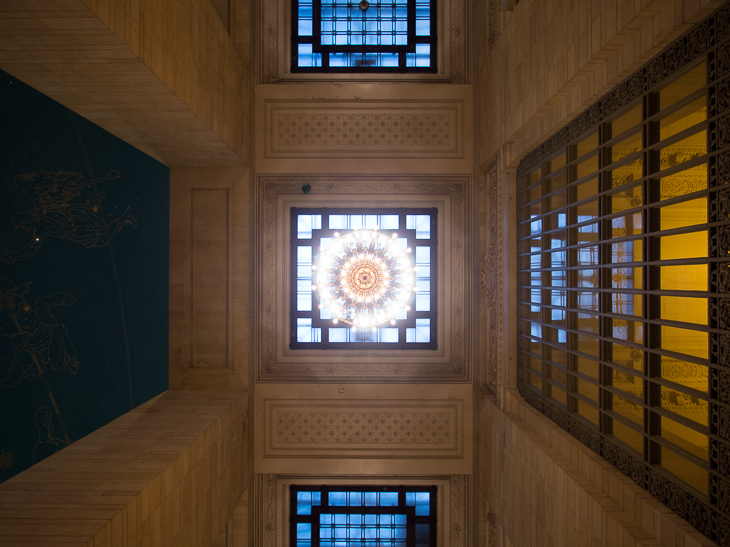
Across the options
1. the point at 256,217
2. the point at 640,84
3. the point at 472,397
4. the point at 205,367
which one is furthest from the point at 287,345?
the point at 640,84

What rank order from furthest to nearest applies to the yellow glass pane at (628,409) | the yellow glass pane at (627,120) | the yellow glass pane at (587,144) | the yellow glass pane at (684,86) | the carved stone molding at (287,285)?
the carved stone molding at (287,285) → the yellow glass pane at (587,144) → the yellow glass pane at (628,409) → the yellow glass pane at (627,120) → the yellow glass pane at (684,86)

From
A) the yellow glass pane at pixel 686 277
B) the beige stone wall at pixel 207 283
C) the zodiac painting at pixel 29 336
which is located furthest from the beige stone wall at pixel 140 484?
the yellow glass pane at pixel 686 277

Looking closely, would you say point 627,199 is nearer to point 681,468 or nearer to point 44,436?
point 681,468

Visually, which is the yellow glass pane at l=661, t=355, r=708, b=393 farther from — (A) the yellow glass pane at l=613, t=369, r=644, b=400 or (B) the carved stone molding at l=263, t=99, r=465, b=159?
(B) the carved stone molding at l=263, t=99, r=465, b=159

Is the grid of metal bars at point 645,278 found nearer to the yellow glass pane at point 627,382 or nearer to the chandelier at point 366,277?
the yellow glass pane at point 627,382

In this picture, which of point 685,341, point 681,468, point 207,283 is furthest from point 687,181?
point 207,283

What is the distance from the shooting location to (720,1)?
2199mm

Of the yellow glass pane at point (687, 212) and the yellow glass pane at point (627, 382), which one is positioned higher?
the yellow glass pane at point (687, 212)

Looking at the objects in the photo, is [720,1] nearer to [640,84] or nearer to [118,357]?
[640,84]

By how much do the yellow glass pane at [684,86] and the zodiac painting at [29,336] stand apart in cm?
447

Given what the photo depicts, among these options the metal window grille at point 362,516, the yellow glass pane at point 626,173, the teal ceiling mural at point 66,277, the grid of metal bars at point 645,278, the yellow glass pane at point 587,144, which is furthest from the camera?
the metal window grille at point 362,516

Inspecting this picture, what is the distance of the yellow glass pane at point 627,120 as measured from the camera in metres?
3.13

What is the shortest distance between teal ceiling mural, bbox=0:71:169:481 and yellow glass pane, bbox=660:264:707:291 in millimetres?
5262

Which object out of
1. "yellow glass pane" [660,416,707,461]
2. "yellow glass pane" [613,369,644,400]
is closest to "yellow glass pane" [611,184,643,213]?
"yellow glass pane" [613,369,644,400]
